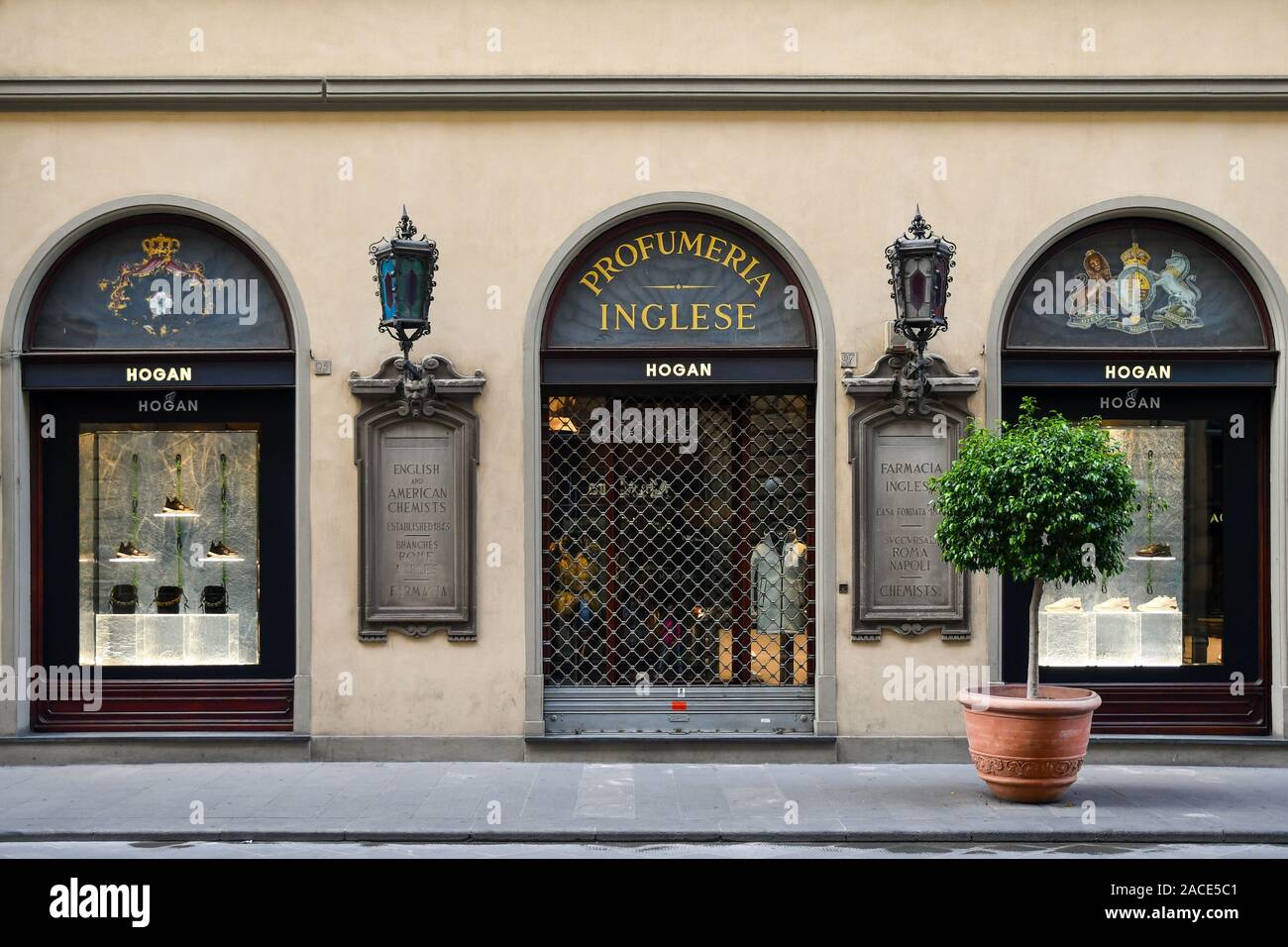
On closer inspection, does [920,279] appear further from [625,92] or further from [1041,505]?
[625,92]

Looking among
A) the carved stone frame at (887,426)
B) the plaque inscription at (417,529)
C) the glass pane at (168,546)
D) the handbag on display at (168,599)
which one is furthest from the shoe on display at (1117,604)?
the handbag on display at (168,599)

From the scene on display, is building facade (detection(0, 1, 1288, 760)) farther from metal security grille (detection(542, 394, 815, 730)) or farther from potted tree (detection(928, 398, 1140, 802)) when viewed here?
potted tree (detection(928, 398, 1140, 802))

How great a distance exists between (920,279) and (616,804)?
5025mm

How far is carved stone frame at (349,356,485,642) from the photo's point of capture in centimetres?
1114

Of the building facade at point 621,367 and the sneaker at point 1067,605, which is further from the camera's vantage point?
the sneaker at point 1067,605

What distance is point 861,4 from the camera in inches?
446

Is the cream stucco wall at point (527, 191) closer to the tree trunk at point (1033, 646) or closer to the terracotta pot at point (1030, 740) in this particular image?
the tree trunk at point (1033, 646)

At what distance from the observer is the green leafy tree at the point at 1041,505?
29.1ft

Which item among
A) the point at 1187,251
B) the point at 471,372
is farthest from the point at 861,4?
the point at 471,372

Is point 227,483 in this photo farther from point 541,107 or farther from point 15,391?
point 541,107

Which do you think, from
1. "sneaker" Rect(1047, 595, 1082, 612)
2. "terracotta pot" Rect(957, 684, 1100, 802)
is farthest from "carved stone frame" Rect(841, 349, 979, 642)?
"terracotta pot" Rect(957, 684, 1100, 802)

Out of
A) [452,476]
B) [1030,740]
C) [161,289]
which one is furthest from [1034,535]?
[161,289]

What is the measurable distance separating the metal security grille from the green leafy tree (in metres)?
2.51

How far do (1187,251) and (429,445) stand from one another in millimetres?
7241
